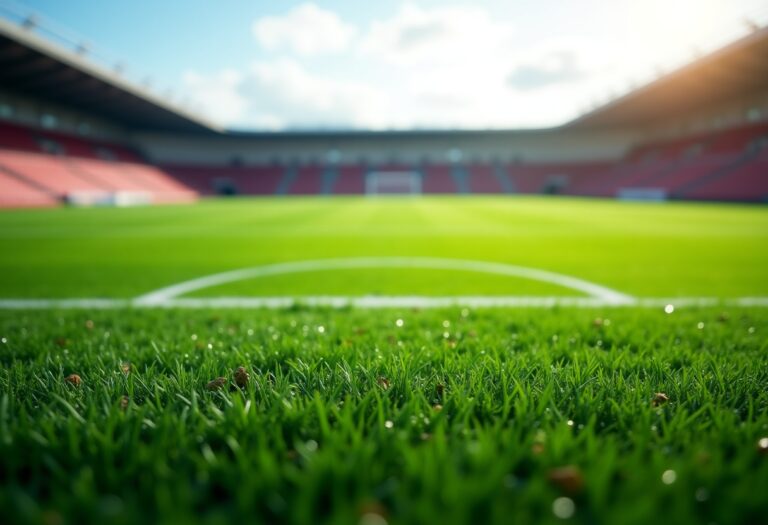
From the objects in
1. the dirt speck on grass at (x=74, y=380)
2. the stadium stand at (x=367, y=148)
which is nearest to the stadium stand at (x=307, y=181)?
the stadium stand at (x=367, y=148)

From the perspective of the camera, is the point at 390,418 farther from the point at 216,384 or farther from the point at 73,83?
the point at 73,83

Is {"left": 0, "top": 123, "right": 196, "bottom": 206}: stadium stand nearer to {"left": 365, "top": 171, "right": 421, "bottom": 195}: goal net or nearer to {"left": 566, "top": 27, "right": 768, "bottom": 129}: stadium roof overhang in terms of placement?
{"left": 365, "top": 171, "right": 421, "bottom": 195}: goal net

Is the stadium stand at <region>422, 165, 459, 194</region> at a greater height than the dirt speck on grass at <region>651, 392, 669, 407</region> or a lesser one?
greater

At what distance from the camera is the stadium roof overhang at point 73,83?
961 inches

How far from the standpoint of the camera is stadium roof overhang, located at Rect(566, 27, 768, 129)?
2555cm

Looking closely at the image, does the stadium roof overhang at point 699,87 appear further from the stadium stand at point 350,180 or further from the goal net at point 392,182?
the stadium stand at point 350,180

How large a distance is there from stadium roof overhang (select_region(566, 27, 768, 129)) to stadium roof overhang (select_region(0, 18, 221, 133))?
42.5 meters

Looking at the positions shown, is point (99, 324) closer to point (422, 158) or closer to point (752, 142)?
point (752, 142)

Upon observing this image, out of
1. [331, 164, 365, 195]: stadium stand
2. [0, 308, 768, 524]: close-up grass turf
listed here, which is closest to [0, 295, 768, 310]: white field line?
[0, 308, 768, 524]: close-up grass turf

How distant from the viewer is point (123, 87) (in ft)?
108

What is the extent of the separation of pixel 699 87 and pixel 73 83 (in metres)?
50.0

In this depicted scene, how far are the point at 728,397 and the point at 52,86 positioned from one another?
42.8 meters

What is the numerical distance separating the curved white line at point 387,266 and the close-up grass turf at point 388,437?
2.38 m

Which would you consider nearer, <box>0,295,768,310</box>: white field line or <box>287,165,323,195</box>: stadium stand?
<box>0,295,768,310</box>: white field line
